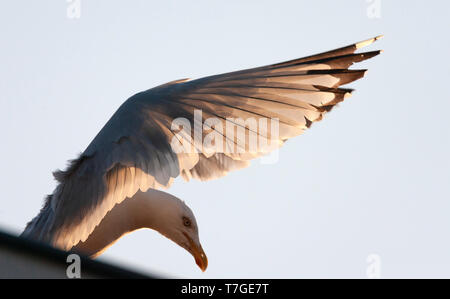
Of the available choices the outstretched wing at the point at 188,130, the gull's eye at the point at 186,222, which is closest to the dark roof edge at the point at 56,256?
the outstretched wing at the point at 188,130

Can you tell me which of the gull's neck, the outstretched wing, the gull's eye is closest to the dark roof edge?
the outstretched wing

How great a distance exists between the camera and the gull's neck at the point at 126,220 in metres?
3.31

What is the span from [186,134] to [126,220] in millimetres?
592

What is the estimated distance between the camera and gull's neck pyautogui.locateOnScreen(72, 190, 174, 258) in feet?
10.9

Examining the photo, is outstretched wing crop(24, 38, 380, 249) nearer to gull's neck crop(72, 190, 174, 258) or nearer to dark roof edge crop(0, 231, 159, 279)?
gull's neck crop(72, 190, 174, 258)

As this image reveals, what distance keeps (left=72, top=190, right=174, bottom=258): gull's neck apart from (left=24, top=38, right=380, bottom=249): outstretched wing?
254 mm

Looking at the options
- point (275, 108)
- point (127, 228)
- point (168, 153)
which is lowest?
point (127, 228)

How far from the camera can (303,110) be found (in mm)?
3145

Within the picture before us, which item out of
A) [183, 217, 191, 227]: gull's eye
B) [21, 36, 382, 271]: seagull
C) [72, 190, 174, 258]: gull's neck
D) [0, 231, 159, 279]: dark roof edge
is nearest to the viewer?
[0, 231, 159, 279]: dark roof edge

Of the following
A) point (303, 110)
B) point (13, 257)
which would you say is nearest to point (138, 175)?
point (303, 110)

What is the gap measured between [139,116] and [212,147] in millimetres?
307

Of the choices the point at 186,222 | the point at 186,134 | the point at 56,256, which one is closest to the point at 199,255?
the point at 186,222
